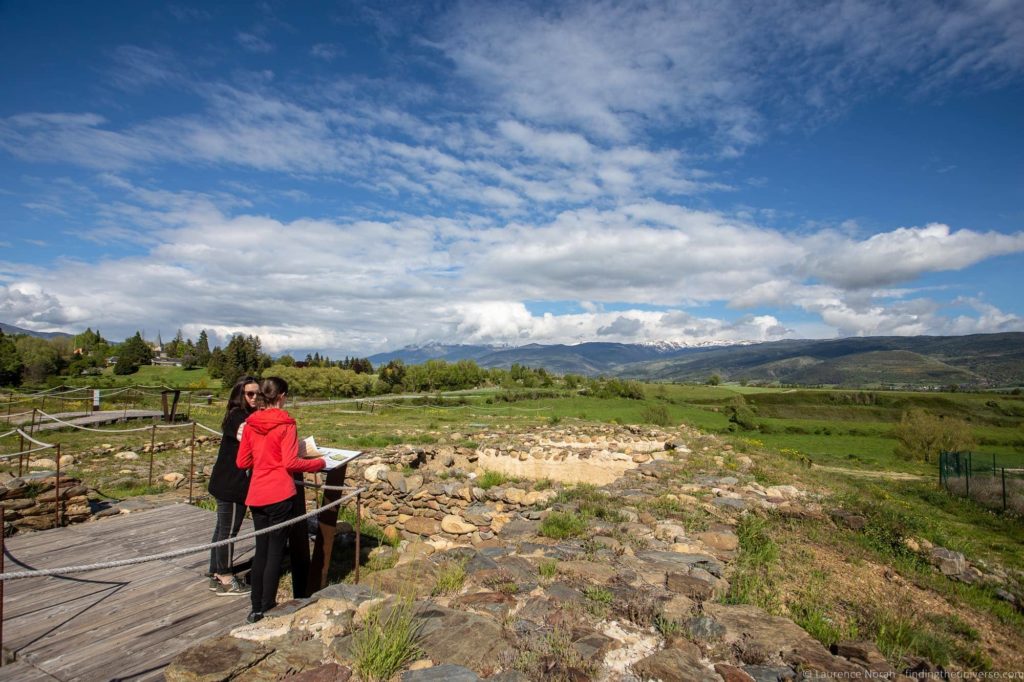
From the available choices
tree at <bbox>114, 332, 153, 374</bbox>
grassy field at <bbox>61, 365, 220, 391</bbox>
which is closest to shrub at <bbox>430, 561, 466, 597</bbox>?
grassy field at <bbox>61, 365, 220, 391</bbox>

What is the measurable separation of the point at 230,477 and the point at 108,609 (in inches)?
71.5

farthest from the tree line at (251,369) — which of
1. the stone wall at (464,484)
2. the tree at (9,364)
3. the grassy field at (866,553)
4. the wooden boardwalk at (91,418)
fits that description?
the stone wall at (464,484)

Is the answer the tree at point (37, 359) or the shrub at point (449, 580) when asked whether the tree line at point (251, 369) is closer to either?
the tree at point (37, 359)

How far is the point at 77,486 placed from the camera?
967 cm

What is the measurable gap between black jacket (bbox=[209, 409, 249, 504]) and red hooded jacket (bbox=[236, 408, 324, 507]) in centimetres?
116

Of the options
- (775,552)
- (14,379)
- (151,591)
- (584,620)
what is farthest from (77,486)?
(14,379)

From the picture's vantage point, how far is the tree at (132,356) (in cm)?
7656

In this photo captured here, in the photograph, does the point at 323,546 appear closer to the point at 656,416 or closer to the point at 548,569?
the point at 548,569

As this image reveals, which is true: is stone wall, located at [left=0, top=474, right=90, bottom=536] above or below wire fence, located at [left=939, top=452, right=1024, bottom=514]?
above

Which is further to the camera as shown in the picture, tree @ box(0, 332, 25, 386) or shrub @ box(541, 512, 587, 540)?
tree @ box(0, 332, 25, 386)

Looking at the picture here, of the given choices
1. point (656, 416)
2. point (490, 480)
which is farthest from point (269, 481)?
point (656, 416)

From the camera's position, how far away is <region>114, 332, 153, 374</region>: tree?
7656cm

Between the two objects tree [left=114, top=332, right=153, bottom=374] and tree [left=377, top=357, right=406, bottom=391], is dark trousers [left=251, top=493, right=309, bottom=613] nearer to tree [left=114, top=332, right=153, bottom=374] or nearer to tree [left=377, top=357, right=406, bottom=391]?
tree [left=377, top=357, right=406, bottom=391]

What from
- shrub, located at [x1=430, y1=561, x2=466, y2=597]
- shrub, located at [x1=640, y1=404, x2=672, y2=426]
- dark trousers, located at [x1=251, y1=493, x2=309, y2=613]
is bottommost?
shrub, located at [x1=640, y1=404, x2=672, y2=426]
